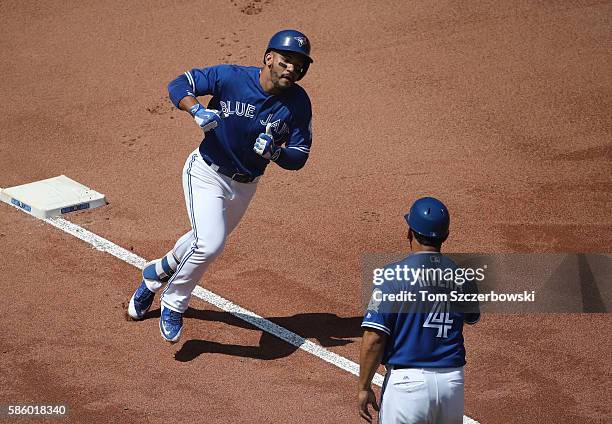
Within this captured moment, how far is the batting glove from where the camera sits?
659cm

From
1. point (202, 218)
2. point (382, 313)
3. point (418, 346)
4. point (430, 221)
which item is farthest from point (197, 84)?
point (418, 346)

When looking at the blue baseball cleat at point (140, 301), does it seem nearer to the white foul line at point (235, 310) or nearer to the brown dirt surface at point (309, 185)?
the brown dirt surface at point (309, 185)

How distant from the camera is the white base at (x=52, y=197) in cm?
870

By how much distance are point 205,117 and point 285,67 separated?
665 mm

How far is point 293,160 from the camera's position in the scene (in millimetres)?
6875

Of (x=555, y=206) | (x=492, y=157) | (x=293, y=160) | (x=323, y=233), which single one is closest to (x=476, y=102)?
(x=492, y=157)

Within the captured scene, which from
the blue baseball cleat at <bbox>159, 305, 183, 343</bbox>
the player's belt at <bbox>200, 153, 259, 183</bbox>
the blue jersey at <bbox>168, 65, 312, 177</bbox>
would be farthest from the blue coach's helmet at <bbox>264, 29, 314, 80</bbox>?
the blue baseball cleat at <bbox>159, 305, 183, 343</bbox>

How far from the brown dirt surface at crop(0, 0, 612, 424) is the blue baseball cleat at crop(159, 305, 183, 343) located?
0.44 ft

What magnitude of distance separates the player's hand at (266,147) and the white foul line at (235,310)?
147cm

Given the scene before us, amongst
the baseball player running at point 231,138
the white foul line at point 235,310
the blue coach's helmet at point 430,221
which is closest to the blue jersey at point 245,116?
the baseball player running at point 231,138

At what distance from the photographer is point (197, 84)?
6.93m

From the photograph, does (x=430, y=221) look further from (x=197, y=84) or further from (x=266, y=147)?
(x=197, y=84)

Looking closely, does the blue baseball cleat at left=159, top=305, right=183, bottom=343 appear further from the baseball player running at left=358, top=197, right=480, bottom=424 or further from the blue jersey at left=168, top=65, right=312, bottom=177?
the baseball player running at left=358, top=197, right=480, bottom=424

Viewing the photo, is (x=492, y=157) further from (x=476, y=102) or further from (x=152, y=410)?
(x=152, y=410)
